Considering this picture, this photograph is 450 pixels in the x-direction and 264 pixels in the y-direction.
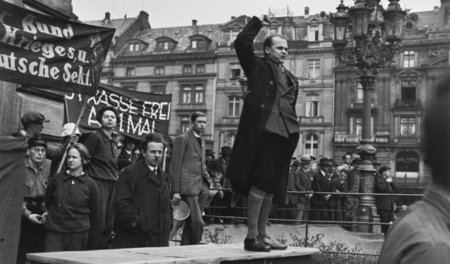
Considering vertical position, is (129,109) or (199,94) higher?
(199,94)

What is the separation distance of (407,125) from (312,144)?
8.41 m

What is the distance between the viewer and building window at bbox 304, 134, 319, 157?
5416cm

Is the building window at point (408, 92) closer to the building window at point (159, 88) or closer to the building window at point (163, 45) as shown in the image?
the building window at point (159, 88)

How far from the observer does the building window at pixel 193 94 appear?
58.0m

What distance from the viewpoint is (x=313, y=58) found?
178 ft

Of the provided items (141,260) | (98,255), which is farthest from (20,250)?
(141,260)

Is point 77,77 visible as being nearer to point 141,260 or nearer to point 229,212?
point 141,260

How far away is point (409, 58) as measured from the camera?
52.2 metres

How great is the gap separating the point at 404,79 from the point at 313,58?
8173mm

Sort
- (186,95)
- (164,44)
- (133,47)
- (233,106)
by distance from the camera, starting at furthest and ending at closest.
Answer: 1. (133,47)
2. (164,44)
3. (186,95)
4. (233,106)

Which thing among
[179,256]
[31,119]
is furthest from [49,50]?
[179,256]

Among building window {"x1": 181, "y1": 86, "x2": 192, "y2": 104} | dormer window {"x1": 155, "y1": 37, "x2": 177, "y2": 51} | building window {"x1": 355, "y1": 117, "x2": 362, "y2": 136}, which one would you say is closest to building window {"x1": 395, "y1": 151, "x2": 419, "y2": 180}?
building window {"x1": 355, "y1": 117, "x2": 362, "y2": 136}

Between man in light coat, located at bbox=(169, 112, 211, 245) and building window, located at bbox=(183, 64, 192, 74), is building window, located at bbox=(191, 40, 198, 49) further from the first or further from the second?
man in light coat, located at bbox=(169, 112, 211, 245)

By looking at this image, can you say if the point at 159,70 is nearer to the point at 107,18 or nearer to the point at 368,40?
the point at 107,18
